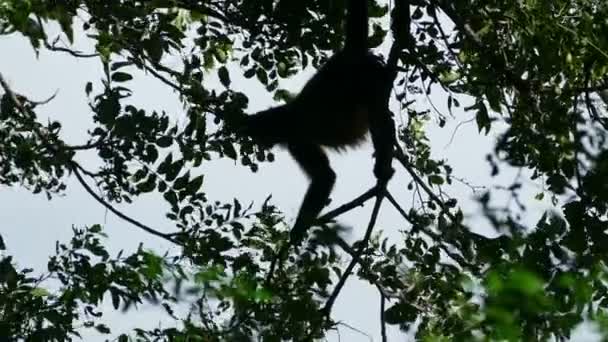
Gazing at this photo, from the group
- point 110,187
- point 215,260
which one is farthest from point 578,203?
point 110,187

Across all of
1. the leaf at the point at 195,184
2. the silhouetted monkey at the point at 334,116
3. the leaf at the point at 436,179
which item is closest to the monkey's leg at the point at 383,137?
the silhouetted monkey at the point at 334,116

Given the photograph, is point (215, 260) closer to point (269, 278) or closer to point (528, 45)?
point (269, 278)

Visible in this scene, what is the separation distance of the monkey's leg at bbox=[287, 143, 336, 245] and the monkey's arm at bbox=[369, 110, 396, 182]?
1.36 meters

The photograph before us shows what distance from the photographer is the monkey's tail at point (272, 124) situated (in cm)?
527

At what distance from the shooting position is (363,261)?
357cm

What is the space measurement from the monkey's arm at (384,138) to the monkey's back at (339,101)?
0.89 ft

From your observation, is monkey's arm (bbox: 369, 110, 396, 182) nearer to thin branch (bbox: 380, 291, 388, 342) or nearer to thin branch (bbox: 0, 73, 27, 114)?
thin branch (bbox: 380, 291, 388, 342)

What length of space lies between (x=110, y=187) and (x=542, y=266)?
7.65ft

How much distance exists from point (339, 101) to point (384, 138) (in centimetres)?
138

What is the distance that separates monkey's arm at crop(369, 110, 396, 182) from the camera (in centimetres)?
389

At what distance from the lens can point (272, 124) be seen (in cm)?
557

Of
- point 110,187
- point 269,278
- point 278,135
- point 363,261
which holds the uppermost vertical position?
point 278,135

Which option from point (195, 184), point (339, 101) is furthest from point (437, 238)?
point (339, 101)

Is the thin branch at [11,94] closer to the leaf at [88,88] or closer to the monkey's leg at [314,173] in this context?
the leaf at [88,88]
